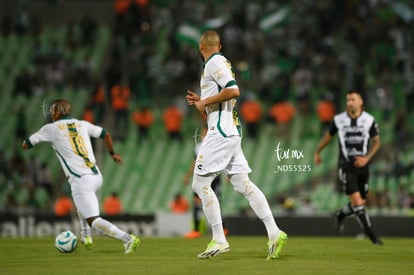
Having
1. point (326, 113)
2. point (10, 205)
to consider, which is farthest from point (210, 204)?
point (10, 205)

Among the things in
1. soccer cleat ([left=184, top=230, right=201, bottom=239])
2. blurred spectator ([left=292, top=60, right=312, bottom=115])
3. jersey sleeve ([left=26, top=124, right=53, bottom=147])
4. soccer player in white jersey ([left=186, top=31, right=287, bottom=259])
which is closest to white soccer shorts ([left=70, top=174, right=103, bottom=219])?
jersey sleeve ([left=26, top=124, right=53, bottom=147])

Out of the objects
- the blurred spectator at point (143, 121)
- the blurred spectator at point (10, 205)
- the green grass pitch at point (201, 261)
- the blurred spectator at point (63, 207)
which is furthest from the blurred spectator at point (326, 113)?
the green grass pitch at point (201, 261)

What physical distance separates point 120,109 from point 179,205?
14.2 ft

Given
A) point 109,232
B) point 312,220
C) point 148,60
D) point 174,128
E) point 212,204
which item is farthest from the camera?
point 148,60

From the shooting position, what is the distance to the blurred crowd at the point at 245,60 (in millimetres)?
27297

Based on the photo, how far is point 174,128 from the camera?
28141 millimetres

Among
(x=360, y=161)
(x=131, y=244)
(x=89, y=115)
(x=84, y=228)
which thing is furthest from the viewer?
(x=89, y=115)

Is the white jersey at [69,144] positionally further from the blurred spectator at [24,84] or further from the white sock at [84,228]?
the blurred spectator at [24,84]

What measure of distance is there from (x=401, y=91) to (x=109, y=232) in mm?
15220

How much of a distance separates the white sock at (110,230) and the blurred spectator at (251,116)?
13.2m

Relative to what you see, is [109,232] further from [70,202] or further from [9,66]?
[9,66]

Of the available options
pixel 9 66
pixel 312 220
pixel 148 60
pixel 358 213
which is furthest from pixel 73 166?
pixel 9 66

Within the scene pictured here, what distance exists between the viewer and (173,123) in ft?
92.3

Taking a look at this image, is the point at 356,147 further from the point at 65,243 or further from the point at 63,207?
the point at 63,207
